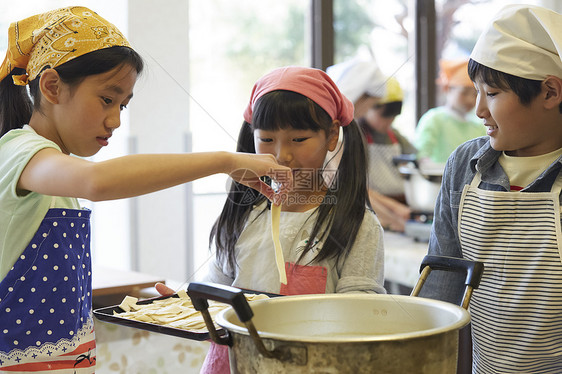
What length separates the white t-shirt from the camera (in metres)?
1.10

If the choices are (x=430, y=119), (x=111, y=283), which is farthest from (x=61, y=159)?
(x=430, y=119)

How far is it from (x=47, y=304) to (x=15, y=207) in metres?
0.14

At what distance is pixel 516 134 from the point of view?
0.98 meters

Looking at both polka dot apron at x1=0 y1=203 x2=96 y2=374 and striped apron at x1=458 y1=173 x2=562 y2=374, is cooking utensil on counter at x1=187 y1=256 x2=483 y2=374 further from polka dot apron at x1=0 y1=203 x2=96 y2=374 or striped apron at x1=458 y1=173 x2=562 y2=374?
polka dot apron at x1=0 y1=203 x2=96 y2=374

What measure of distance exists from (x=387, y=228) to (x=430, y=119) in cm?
65

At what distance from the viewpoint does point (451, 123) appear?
2863 mm

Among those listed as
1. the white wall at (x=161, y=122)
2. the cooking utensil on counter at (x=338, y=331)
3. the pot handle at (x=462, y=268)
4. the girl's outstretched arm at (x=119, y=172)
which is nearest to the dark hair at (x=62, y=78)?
the girl's outstretched arm at (x=119, y=172)

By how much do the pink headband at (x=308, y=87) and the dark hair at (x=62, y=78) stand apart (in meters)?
0.27

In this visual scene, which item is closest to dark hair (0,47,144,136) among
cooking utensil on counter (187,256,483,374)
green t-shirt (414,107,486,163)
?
cooking utensil on counter (187,256,483,374)

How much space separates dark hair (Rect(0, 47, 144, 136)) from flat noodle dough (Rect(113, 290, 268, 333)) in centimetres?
34

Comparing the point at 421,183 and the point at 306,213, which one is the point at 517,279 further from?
the point at 421,183

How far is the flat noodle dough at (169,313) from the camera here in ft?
2.92

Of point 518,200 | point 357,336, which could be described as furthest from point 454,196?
point 357,336

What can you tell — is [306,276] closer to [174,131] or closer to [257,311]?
[257,311]
